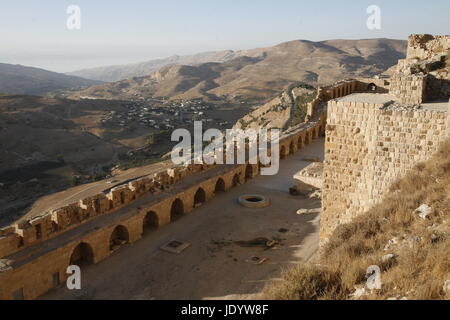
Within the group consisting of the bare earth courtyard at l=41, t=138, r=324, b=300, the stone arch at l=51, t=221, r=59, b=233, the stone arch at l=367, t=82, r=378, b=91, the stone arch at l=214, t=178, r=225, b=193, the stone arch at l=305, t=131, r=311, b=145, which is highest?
the stone arch at l=367, t=82, r=378, b=91

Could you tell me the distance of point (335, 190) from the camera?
28.9 feet

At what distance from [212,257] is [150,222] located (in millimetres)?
3065

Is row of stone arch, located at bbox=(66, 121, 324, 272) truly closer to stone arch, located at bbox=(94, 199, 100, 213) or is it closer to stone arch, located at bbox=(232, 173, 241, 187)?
stone arch, located at bbox=(232, 173, 241, 187)

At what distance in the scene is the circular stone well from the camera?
583 inches

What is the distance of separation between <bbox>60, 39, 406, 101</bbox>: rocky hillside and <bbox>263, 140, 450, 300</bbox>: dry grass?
82.6 m

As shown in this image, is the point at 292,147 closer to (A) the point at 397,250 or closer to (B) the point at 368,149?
(B) the point at 368,149

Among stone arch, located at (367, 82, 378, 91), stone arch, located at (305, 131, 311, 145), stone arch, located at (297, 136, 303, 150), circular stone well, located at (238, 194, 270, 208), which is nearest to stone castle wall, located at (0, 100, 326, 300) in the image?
circular stone well, located at (238, 194, 270, 208)

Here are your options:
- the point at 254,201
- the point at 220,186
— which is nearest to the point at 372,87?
the point at 220,186

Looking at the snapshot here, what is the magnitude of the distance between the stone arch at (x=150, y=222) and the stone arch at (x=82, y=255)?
229 centimetres

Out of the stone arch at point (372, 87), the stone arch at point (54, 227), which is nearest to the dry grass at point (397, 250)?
the stone arch at point (54, 227)
